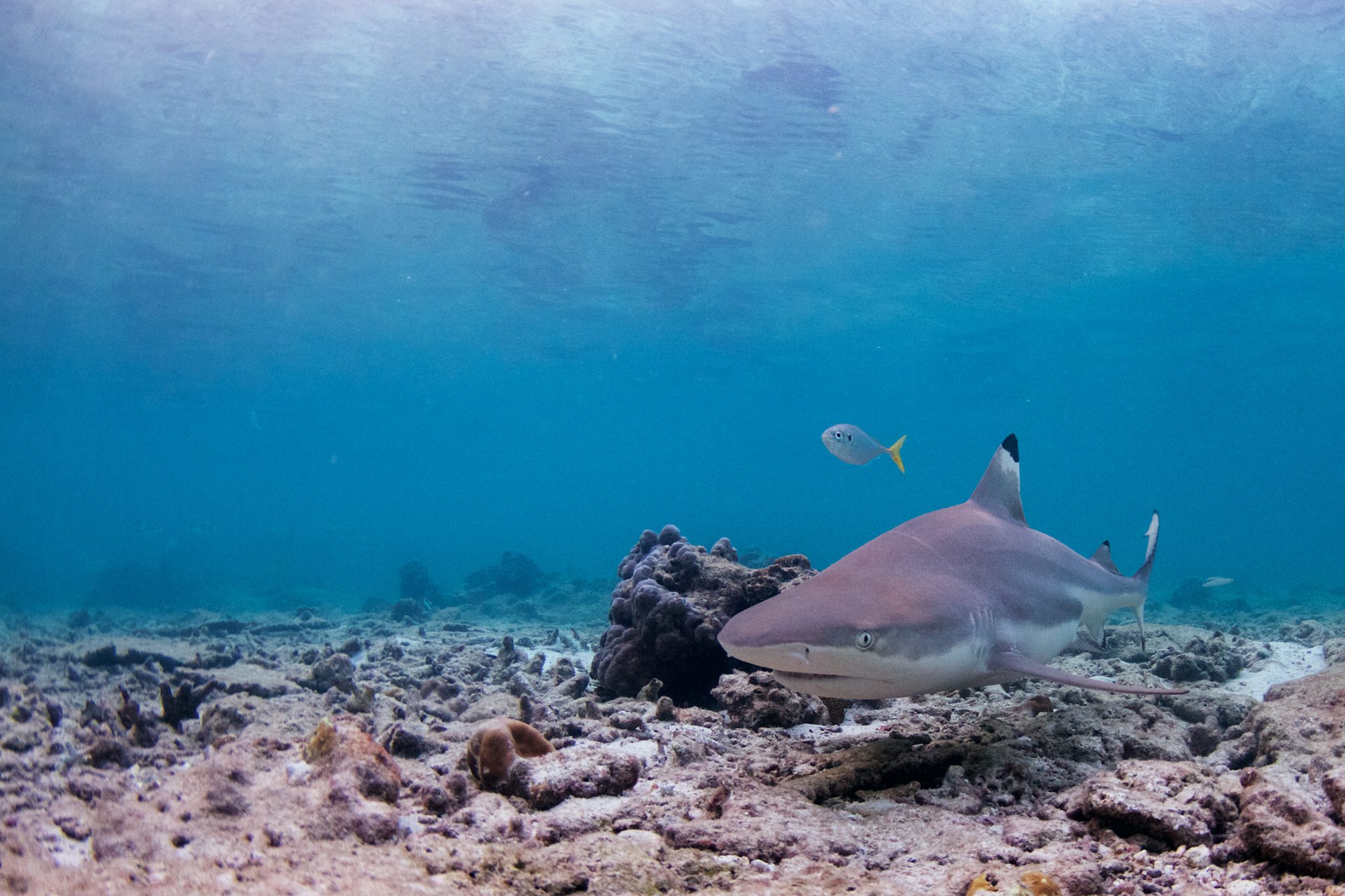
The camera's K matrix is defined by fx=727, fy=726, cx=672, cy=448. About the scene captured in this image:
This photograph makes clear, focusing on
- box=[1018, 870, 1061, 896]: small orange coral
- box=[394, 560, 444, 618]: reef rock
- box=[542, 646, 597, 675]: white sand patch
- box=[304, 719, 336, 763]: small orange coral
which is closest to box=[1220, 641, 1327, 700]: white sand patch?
box=[1018, 870, 1061, 896]: small orange coral

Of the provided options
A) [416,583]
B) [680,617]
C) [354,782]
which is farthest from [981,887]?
[416,583]

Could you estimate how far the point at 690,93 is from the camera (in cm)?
1948

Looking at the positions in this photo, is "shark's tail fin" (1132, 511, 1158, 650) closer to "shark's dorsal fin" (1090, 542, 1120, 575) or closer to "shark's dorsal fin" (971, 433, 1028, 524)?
"shark's dorsal fin" (1090, 542, 1120, 575)

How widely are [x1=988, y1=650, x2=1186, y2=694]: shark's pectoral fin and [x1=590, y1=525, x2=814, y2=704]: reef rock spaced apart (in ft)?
6.91

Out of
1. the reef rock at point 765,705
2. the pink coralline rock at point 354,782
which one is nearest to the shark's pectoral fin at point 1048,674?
the reef rock at point 765,705

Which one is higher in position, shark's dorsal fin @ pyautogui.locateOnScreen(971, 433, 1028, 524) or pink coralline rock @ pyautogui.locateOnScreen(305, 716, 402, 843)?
shark's dorsal fin @ pyautogui.locateOnScreen(971, 433, 1028, 524)

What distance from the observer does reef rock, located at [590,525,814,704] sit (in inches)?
201

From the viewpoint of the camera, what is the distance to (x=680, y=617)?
5.13m

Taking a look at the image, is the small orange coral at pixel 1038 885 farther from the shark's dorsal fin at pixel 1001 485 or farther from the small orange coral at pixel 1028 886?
the shark's dorsal fin at pixel 1001 485

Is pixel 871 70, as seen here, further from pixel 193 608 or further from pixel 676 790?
pixel 193 608

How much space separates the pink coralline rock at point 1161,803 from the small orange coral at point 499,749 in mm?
1951

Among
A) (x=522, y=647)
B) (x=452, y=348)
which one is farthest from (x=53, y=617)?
(x=452, y=348)

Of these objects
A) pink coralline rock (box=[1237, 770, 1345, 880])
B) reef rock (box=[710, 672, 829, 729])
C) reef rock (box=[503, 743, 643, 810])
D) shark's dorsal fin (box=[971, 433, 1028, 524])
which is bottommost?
pink coralline rock (box=[1237, 770, 1345, 880])

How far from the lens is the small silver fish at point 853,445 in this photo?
915cm
